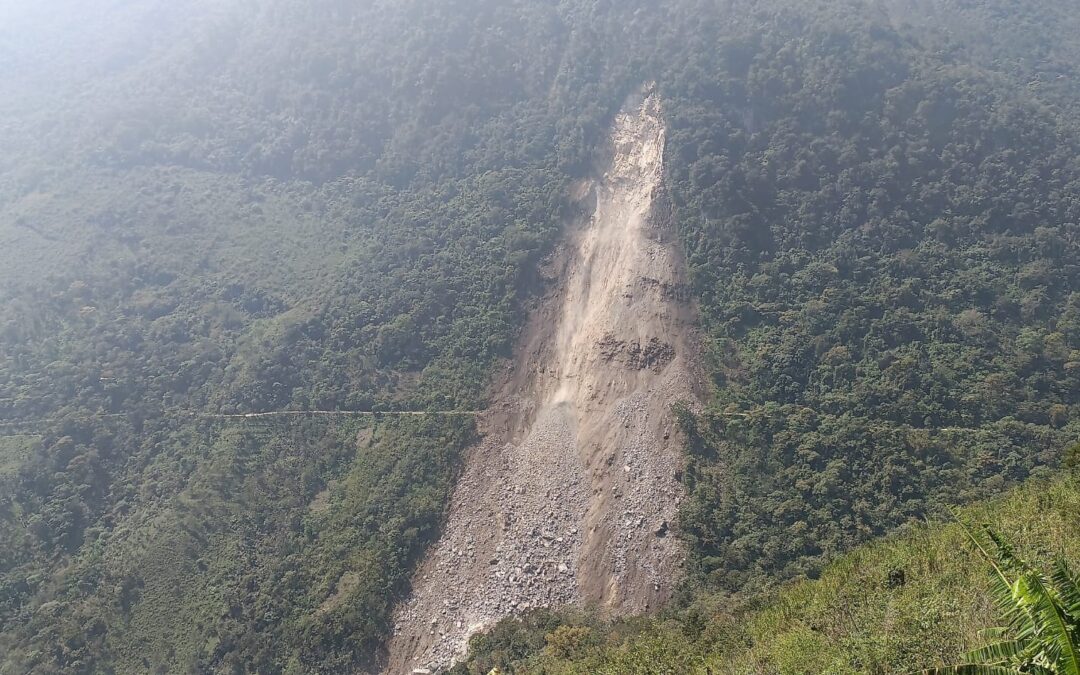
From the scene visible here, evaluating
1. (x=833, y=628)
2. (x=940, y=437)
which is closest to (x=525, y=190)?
(x=940, y=437)

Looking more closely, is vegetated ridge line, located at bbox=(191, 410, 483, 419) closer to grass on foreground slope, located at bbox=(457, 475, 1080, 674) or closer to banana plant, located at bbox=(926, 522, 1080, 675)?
grass on foreground slope, located at bbox=(457, 475, 1080, 674)

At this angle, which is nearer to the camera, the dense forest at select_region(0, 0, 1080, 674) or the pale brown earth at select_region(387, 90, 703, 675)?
the pale brown earth at select_region(387, 90, 703, 675)

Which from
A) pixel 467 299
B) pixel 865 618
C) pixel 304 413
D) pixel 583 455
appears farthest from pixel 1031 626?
pixel 304 413

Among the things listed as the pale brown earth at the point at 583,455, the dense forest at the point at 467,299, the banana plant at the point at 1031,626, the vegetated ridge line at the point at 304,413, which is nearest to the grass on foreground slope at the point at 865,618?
the dense forest at the point at 467,299

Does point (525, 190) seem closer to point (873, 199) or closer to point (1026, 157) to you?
point (873, 199)

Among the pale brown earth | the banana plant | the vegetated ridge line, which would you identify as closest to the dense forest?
the vegetated ridge line

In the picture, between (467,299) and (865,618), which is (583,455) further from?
(865,618)
